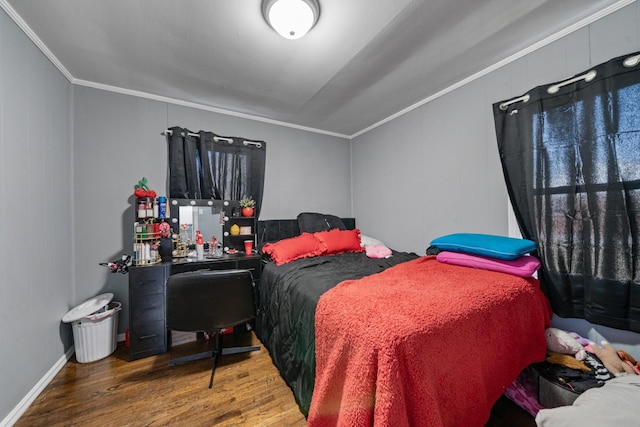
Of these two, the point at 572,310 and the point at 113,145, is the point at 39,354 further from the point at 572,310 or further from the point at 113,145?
the point at 572,310

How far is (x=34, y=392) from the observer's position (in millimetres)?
1596

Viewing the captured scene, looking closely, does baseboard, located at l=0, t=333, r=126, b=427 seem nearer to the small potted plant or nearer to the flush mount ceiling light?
the small potted plant

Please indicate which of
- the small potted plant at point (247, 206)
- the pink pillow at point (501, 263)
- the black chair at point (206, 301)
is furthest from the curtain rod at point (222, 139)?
the pink pillow at point (501, 263)

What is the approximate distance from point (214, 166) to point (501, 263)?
294 centimetres

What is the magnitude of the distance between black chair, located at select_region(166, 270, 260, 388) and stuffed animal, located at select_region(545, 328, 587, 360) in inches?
82.7

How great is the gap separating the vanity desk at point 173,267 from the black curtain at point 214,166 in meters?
0.16

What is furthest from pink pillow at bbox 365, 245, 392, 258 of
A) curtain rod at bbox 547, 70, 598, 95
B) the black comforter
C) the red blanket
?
curtain rod at bbox 547, 70, 598, 95

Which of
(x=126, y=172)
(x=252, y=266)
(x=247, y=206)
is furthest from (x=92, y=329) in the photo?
(x=247, y=206)

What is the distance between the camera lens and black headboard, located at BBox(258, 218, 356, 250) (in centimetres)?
310

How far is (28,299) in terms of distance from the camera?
1.61 meters

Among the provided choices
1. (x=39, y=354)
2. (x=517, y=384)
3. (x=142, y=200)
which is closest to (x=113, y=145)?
(x=142, y=200)

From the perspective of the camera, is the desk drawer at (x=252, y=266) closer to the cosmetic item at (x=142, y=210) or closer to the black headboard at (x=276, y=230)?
the black headboard at (x=276, y=230)

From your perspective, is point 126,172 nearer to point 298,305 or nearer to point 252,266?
point 252,266

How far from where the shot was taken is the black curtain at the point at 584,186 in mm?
1421
